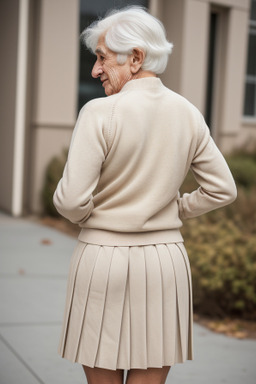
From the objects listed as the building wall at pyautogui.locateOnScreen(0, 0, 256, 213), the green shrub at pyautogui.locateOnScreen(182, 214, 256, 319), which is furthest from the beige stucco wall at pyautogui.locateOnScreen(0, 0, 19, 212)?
the green shrub at pyautogui.locateOnScreen(182, 214, 256, 319)

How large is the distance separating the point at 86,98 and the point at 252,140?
360 cm

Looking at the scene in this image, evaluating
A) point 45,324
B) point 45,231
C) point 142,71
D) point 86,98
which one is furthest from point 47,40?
point 142,71

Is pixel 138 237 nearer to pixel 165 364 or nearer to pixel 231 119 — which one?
pixel 165 364

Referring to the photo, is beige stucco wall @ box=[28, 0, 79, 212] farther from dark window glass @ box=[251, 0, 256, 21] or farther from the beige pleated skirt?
the beige pleated skirt

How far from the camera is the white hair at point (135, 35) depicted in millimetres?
2082

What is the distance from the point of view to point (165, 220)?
2.21 m

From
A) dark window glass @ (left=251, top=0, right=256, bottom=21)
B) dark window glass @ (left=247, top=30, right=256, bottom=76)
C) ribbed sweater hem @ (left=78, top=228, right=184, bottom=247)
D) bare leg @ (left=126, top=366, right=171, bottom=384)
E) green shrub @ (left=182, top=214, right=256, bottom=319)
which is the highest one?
dark window glass @ (left=251, top=0, right=256, bottom=21)

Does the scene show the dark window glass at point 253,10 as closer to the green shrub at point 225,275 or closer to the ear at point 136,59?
the green shrub at point 225,275

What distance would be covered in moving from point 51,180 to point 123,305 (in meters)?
7.07

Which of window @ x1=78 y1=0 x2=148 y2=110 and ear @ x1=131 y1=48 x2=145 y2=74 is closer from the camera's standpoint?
ear @ x1=131 y1=48 x2=145 y2=74

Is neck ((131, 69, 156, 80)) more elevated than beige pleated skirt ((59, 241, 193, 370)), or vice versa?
neck ((131, 69, 156, 80))

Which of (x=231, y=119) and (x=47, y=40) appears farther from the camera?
(x=231, y=119)

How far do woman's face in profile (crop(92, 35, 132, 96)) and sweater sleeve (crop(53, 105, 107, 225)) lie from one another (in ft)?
0.67

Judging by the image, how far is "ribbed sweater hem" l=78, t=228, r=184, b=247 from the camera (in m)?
2.15
